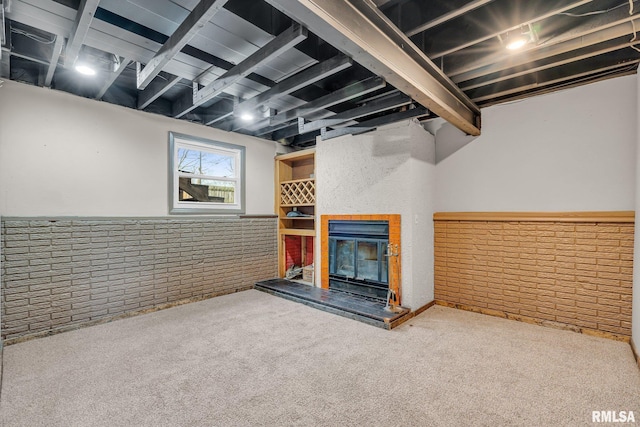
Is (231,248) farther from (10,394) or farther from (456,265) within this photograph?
(456,265)

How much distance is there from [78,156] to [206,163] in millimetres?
1543

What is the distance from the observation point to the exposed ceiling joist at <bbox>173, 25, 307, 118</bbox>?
6.71ft

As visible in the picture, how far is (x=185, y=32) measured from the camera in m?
1.96

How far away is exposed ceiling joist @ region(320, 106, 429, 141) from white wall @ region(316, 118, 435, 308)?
195 mm

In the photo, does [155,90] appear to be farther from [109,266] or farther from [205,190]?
[109,266]

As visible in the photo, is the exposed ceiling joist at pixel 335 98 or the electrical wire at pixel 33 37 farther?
the exposed ceiling joist at pixel 335 98

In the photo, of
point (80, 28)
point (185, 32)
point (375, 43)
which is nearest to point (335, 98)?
point (375, 43)

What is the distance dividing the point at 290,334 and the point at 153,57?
9.39 ft

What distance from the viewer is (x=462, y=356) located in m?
2.58

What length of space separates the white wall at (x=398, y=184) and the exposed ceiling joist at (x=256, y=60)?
6.38 feet

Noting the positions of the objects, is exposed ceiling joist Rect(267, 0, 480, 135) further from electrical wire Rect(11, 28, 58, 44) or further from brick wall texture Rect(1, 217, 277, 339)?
brick wall texture Rect(1, 217, 277, 339)

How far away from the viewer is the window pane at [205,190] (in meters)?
4.23

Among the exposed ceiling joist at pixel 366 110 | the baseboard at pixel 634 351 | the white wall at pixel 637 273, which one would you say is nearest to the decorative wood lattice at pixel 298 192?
the exposed ceiling joist at pixel 366 110

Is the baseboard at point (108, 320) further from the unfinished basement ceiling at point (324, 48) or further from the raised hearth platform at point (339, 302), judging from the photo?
the unfinished basement ceiling at point (324, 48)
